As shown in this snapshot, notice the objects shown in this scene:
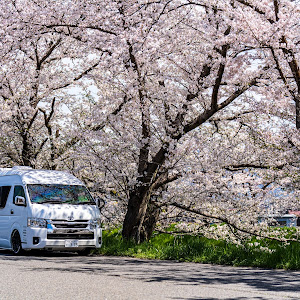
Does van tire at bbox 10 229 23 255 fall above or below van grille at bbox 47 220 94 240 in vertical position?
below

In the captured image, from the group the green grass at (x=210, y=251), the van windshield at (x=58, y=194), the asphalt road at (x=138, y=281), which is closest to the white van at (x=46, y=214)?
the van windshield at (x=58, y=194)

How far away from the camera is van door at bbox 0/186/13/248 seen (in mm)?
15602

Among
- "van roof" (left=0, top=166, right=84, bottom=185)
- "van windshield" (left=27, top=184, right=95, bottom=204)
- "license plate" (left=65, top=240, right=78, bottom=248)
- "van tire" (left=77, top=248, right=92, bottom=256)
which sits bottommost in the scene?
"van tire" (left=77, top=248, right=92, bottom=256)

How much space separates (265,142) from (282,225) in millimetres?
4311

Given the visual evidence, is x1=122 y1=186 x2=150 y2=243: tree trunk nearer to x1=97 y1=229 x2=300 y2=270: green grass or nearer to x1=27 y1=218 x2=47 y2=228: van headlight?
x1=97 y1=229 x2=300 y2=270: green grass

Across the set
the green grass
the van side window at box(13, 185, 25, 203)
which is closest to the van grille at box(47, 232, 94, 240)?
the green grass

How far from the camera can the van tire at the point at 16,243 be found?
1495 cm

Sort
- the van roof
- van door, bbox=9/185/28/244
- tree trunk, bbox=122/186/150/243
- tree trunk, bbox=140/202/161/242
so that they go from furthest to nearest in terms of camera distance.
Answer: tree trunk, bbox=140/202/161/242 < tree trunk, bbox=122/186/150/243 < the van roof < van door, bbox=9/185/28/244

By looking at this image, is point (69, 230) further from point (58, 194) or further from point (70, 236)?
point (58, 194)

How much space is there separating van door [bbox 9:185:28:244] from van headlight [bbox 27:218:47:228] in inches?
7.7

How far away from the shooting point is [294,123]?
42.2ft

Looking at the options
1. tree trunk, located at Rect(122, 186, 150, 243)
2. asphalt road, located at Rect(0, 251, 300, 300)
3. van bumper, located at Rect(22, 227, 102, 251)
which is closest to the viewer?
asphalt road, located at Rect(0, 251, 300, 300)

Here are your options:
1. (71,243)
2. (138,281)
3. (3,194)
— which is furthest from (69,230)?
(138,281)

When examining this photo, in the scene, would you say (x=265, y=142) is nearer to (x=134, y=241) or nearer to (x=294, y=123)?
(x=294, y=123)
